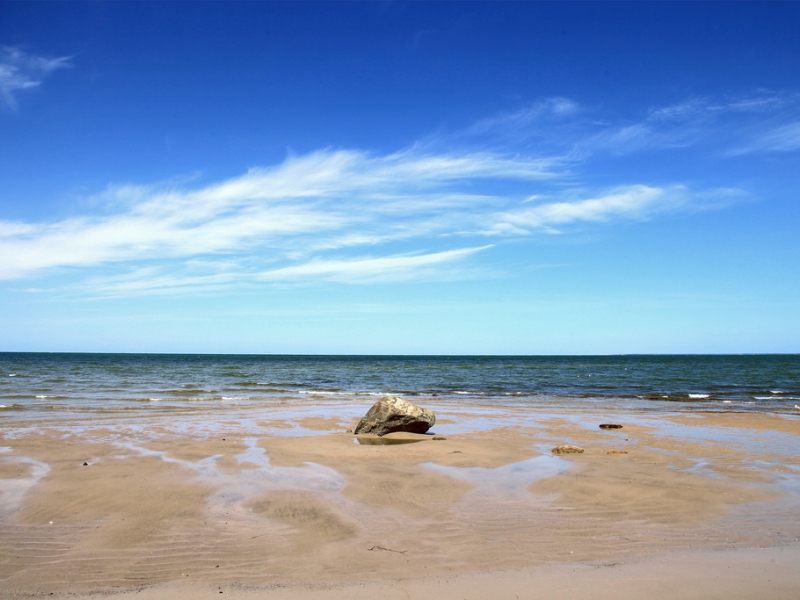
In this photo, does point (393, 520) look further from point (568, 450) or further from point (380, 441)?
point (380, 441)

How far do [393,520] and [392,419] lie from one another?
24.4 feet

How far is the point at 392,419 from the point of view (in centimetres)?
1380

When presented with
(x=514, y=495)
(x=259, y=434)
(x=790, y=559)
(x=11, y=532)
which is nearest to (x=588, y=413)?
(x=259, y=434)

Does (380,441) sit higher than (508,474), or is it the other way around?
(508,474)

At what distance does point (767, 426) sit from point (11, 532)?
62.9ft

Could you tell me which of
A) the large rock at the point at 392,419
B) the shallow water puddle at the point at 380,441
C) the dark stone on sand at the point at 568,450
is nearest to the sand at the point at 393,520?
the dark stone on sand at the point at 568,450

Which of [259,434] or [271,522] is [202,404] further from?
[271,522]

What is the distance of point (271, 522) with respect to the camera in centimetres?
625

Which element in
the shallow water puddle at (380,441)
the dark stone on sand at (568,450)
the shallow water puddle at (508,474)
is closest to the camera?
the shallow water puddle at (508,474)

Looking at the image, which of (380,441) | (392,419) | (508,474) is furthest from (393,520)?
(392,419)

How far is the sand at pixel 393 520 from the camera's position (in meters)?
4.73

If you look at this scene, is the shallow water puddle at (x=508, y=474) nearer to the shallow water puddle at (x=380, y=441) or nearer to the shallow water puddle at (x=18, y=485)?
the shallow water puddle at (x=380, y=441)

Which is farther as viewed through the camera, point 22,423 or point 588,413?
point 588,413

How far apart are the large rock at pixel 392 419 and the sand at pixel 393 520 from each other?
74.7 inches
